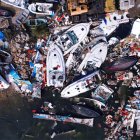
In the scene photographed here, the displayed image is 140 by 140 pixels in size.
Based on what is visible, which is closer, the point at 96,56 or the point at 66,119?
the point at 96,56

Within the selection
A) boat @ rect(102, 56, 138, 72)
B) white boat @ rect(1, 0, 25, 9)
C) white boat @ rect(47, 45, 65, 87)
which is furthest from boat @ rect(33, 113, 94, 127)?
white boat @ rect(1, 0, 25, 9)

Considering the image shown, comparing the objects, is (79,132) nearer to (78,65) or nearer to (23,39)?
(78,65)

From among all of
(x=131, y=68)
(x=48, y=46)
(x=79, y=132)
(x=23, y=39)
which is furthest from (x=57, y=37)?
(x=79, y=132)

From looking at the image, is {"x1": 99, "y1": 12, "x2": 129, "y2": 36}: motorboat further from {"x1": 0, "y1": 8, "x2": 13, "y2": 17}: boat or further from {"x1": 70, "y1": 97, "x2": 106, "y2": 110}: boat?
{"x1": 0, "y1": 8, "x2": 13, "y2": 17}: boat

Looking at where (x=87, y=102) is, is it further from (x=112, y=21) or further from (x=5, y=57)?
(x=5, y=57)

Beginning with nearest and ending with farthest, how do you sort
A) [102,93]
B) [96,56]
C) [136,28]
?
[136,28], [96,56], [102,93]

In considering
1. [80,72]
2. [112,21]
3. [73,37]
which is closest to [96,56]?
[80,72]

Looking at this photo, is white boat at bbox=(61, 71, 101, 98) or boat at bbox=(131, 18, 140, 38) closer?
boat at bbox=(131, 18, 140, 38)

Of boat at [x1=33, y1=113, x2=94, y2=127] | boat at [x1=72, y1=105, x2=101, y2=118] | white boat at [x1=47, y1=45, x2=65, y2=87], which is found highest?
white boat at [x1=47, y1=45, x2=65, y2=87]
